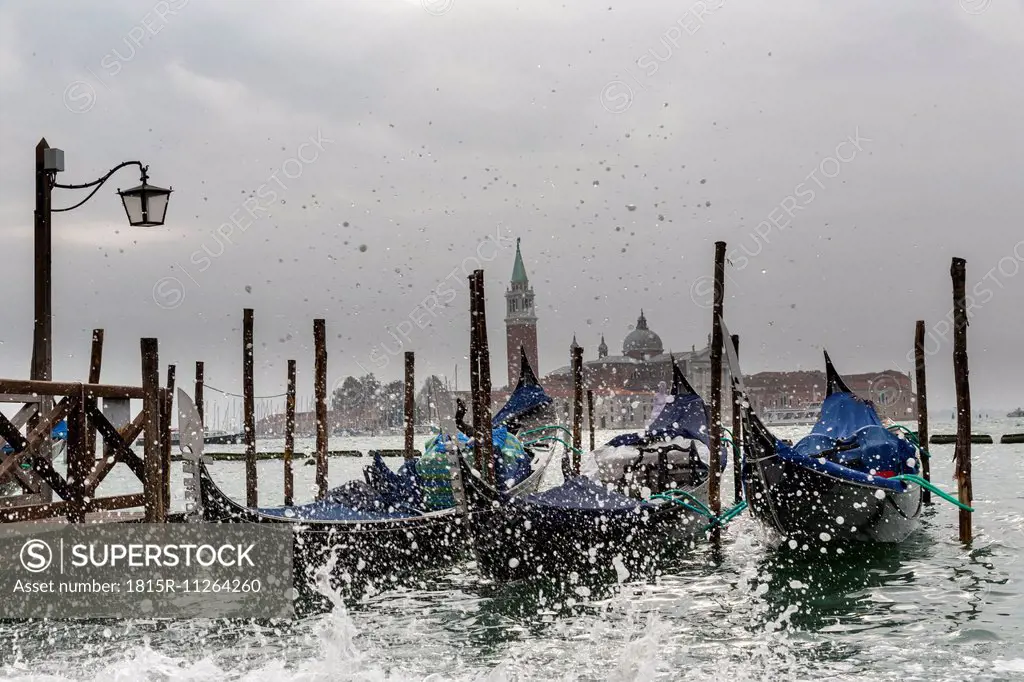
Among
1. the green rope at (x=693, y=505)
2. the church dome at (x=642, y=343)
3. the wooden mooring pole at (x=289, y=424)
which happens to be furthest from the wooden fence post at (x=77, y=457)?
the church dome at (x=642, y=343)

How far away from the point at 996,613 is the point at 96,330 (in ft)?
33.4

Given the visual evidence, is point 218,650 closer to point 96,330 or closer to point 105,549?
point 105,549

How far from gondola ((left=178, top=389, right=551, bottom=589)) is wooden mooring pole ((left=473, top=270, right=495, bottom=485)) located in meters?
0.89

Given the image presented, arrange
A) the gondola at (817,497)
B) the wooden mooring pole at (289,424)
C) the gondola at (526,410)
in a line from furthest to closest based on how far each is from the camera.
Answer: the gondola at (526,410) < the wooden mooring pole at (289,424) < the gondola at (817,497)

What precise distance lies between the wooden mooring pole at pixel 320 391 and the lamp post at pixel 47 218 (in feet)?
28.3

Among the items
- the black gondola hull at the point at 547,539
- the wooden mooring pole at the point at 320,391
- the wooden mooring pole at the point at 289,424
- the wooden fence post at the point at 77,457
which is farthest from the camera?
the wooden mooring pole at the point at 289,424

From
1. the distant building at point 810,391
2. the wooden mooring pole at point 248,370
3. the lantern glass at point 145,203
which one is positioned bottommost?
the distant building at point 810,391

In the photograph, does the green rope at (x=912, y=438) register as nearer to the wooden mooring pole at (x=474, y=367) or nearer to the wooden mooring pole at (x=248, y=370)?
the wooden mooring pole at (x=474, y=367)

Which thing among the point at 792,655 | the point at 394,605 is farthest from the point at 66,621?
the point at 792,655

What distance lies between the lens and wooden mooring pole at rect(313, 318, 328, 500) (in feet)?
53.3

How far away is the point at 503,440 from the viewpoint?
1538cm

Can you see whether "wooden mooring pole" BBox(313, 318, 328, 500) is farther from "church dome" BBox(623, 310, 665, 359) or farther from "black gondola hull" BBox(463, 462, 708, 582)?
"church dome" BBox(623, 310, 665, 359)

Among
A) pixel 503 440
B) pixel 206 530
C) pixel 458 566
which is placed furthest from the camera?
pixel 503 440

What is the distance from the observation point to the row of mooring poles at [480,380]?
38.9 feet
